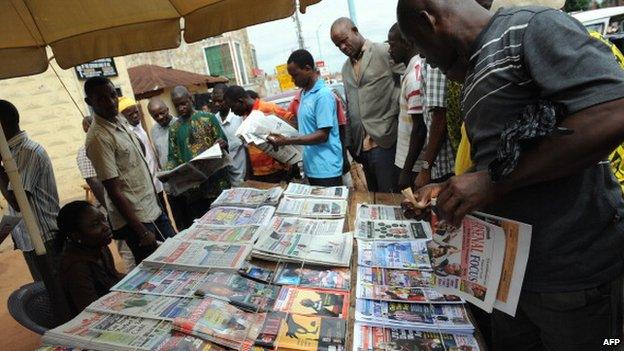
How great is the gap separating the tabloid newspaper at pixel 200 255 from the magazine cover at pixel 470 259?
0.98 meters

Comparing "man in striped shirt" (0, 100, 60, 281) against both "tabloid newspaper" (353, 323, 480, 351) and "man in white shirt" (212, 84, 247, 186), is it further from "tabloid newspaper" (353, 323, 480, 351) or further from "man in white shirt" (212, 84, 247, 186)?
"tabloid newspaper" (353, 323, 480, 351)

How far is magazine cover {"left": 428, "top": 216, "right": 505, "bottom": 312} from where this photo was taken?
1.00 metres

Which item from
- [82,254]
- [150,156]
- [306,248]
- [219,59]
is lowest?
[306,248]

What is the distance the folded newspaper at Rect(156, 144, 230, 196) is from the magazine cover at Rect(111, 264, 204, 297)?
131cm

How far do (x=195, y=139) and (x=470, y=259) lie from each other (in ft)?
9.06

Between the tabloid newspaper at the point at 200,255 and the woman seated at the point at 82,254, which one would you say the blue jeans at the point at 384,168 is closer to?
the tabloid newspaper at the point at 200,255

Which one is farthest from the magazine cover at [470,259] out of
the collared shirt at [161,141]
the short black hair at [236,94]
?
the collared shirt at [161,141]

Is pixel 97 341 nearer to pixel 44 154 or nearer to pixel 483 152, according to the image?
pixel 483 152

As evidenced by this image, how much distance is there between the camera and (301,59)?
303cm

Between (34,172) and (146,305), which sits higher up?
(34,172)

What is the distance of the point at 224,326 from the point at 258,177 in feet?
8.33

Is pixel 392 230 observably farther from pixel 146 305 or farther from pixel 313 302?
pixel 146 305

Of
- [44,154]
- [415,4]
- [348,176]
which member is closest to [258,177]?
[348,176]

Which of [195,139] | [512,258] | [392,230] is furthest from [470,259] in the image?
[195,139]
